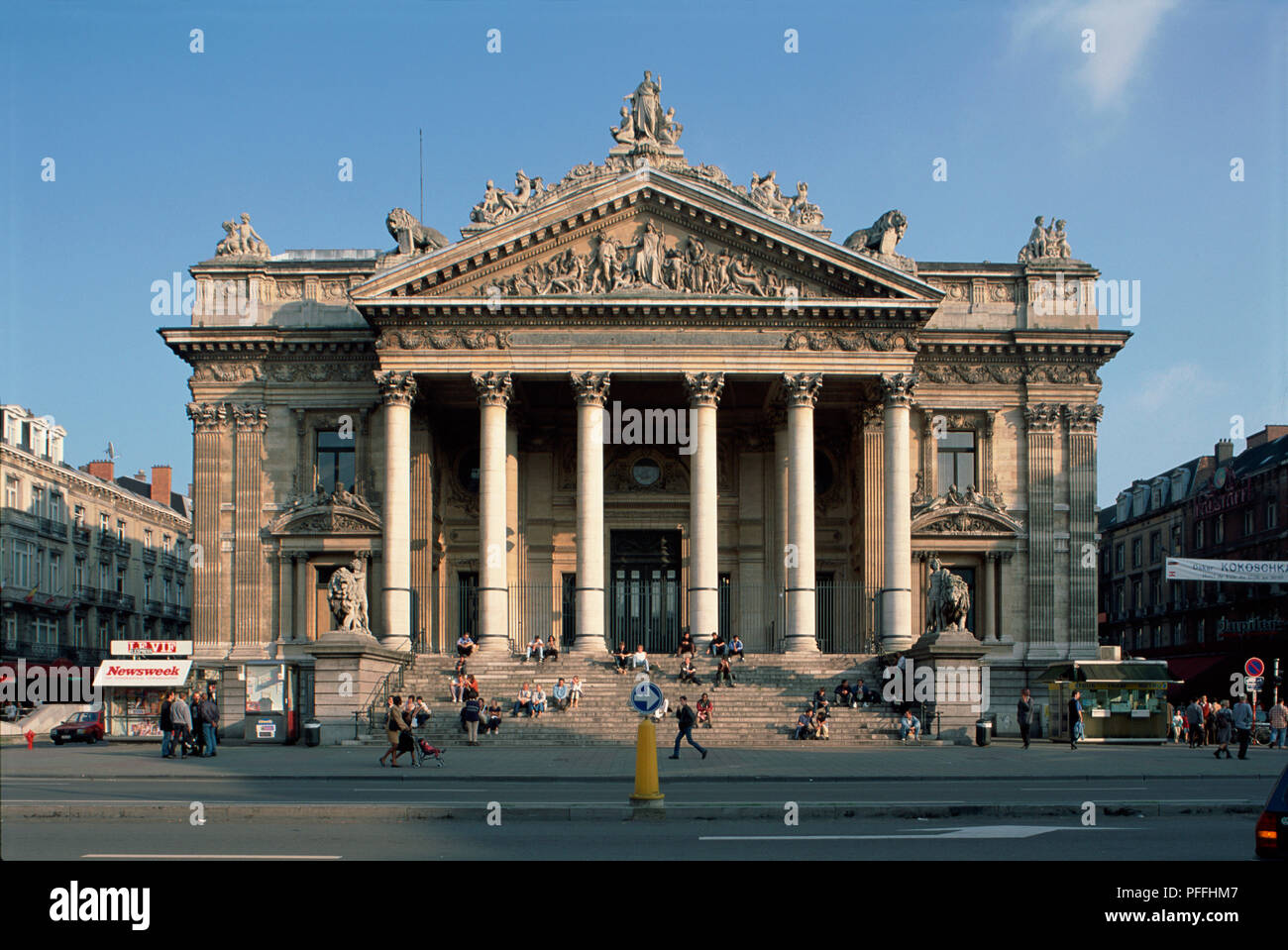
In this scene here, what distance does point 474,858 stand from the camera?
13.3m

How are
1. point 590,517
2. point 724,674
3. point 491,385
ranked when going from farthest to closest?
point 491,385 → point 590,517 → point 724,674

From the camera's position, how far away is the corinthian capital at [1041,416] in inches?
2010

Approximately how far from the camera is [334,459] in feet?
168

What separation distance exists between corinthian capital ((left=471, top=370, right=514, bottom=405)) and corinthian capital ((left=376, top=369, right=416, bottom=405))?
210 cm

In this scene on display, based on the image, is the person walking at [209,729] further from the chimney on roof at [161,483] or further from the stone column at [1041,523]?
the chimney on roof at [161,483]

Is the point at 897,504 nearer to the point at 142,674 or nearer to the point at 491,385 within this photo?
the point at 491,385

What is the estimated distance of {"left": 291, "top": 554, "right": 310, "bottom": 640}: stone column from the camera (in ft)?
164

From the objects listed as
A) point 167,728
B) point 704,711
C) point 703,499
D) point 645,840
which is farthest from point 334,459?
point 645,840

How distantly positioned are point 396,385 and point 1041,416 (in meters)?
23.6

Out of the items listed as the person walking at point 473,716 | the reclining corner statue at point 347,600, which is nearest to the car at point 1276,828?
the person walking at point 473,716

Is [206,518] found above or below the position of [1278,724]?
above

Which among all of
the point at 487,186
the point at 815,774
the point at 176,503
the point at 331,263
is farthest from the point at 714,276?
the point at 176,503

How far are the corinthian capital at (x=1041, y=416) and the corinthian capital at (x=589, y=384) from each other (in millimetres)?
16249
